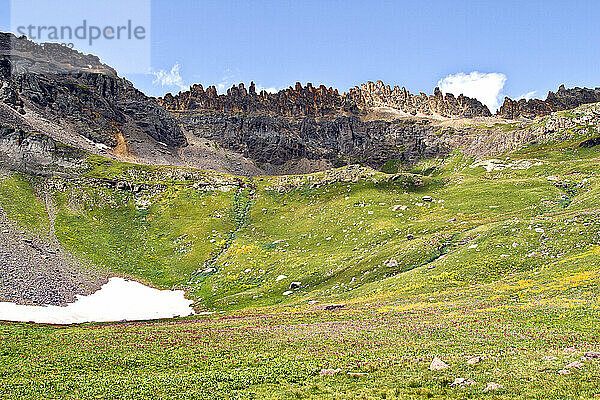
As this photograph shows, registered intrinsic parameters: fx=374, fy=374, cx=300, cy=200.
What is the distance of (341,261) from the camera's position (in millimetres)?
68125

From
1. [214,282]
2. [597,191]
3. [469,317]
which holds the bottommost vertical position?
[214,282]

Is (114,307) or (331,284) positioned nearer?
(331,284)

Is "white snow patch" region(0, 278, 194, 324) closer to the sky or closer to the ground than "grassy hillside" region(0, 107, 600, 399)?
closer to the ground

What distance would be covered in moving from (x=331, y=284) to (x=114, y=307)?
36380 mm

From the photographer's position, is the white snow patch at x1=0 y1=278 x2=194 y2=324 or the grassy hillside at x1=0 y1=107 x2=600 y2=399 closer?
the grassy hillside at x1=0 y1=107 x2=600 y2=399

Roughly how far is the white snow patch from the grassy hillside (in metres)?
4.21

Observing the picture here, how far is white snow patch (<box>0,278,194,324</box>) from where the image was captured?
4951 centimetres

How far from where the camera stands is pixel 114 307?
62438mm

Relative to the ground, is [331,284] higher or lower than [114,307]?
higher

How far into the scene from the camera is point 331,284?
58875mm

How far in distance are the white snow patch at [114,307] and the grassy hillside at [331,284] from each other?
13.8 ft

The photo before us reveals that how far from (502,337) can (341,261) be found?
1730 inches

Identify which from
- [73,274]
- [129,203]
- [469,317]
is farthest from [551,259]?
[129,203]

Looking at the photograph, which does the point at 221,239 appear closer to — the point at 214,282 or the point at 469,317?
the point at 214,282
